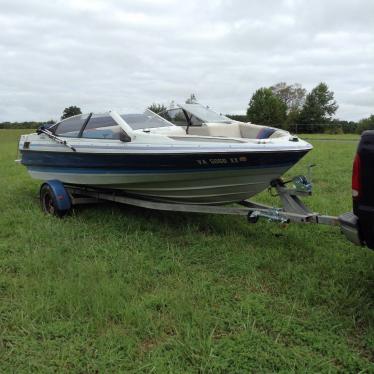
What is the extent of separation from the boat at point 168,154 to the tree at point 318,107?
57839 millimetres

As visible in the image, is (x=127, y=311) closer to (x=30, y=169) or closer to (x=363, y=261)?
(x=363, y=261)

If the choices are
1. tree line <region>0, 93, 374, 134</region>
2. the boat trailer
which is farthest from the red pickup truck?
tree line <region>0, 93, 374, 134</region>

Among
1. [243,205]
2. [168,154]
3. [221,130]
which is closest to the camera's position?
[168,154]

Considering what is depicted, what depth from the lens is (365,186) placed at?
9.40 ft

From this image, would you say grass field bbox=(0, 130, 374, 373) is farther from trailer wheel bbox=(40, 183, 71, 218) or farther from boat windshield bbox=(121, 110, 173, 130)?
boat windshield bbox=(121, 110, 173, 130)

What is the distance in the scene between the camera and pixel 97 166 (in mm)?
5738

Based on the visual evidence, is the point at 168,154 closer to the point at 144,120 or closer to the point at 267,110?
the point at 144,120

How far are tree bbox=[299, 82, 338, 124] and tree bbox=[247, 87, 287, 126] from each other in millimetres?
6873

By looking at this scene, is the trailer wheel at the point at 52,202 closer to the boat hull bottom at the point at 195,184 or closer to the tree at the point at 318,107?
the boat hull bottom at the point at 195,184

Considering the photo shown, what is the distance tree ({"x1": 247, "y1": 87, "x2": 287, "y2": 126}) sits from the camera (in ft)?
175

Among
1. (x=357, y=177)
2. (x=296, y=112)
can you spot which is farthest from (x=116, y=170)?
→ (x=296, y=112)

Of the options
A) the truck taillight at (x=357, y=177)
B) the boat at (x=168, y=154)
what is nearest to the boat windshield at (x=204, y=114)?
the boat at (x=168, y=154)

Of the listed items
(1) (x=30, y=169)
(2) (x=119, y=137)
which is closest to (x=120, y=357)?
(2) (x=119, y=137)

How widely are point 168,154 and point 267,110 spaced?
51.6 meters
